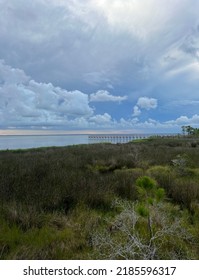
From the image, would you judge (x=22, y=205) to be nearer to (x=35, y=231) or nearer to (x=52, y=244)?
(x=35, y=231)

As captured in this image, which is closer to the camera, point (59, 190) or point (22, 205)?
point (22, 205)

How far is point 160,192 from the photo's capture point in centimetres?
323

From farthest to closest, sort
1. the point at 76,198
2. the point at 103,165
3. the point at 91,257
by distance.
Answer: the point at 103,165
the point at 76,198
the point at 91,257

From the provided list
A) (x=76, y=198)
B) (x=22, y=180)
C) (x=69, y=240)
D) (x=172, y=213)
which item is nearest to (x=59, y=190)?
(x=76, y=198)

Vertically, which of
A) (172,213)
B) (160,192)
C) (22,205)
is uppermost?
(160,192)

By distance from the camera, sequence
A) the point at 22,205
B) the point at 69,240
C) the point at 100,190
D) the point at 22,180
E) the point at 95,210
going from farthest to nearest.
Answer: the point at 22,180, the point at 100,190, the point at 95,210, the point at 22,205, the point at 69,240

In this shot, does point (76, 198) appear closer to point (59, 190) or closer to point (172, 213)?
point (59, 190)

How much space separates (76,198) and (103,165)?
5.49 m

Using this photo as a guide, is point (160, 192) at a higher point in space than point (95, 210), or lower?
higher

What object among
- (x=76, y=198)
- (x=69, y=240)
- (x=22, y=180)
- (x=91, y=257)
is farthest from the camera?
(x=22, y=180)

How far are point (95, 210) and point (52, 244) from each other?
174 cm

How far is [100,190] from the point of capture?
5.67 meters
